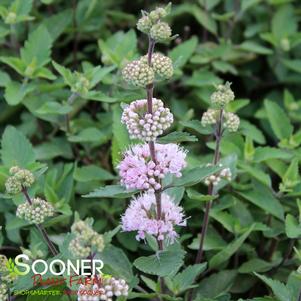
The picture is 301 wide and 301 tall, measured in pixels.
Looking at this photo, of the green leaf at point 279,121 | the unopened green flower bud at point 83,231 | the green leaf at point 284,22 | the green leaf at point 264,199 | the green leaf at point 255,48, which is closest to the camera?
the unopened green flower bud at point 83,231

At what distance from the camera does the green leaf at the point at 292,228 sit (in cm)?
175

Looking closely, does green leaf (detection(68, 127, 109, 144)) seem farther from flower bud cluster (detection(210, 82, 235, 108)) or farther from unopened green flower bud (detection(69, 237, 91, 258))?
unopened green flower bud (detection(69, 237, 91, 258))

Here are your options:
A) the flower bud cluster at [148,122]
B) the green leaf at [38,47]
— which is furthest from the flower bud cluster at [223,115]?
the green leaf at [38,47]

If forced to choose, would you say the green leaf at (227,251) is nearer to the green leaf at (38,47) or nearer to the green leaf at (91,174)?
the green leaf at (91,174)

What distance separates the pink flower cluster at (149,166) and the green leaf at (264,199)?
611mm

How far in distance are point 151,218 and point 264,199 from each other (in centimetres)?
61

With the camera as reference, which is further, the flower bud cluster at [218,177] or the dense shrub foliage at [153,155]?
the flower bud cluster at [218,177]

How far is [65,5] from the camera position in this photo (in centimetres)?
304

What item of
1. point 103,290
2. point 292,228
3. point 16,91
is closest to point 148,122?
point 103,290

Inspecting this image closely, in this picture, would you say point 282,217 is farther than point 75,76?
No

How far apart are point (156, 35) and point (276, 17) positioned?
1775 millimetres

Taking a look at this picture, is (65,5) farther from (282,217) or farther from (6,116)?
(282,217)

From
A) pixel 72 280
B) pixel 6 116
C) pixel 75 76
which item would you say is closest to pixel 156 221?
pixel 72 280

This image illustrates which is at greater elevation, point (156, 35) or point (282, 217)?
point (156, 35)
